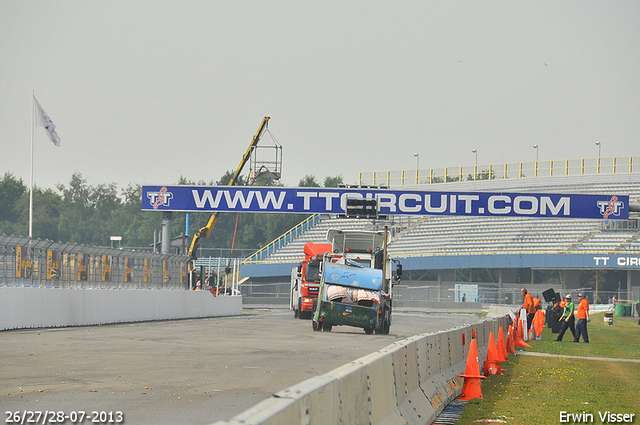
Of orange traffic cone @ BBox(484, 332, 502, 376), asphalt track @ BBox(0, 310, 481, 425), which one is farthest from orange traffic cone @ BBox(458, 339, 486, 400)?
orange traffic cone @ BBox(484, 332, 502, 376)

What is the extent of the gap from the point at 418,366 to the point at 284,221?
371 feet

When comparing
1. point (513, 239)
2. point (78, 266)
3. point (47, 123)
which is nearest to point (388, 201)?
point (47, 123)

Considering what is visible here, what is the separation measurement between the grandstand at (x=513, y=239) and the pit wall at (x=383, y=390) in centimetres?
4708

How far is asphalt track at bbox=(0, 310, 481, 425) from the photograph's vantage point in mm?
9406

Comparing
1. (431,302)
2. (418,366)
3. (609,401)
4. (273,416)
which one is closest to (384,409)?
(418,366)

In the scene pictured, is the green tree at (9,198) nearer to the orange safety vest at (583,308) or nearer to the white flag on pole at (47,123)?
the white flag on pole at (47,123)

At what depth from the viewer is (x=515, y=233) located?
6912 cm

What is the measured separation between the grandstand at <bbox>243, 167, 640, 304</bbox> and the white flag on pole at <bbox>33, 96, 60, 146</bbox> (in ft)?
77.8

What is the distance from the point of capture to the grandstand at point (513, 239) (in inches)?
2493

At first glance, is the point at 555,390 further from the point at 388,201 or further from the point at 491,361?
the point at 388,201

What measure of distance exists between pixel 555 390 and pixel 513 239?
56219 millimetres

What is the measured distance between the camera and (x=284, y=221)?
123000 millimetres

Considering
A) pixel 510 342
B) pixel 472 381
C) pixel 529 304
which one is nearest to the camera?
pixel 472 381

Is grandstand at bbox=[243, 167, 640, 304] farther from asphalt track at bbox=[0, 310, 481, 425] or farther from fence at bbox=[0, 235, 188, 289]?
asphalt track at bbox=[0, 310, 481, 425]
